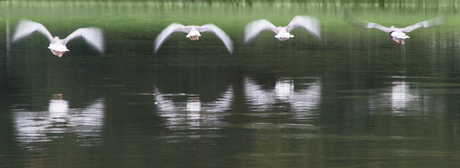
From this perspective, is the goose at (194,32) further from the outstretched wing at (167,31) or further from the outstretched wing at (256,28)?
the outstretched wing at (256,28)

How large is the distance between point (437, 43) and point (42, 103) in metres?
40.4

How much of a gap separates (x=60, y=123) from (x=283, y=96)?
8893 mm

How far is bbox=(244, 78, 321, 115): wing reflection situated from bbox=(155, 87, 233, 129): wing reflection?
96cm

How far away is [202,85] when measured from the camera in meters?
30.6

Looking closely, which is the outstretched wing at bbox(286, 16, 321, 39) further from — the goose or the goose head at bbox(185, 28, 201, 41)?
the goose head at bbox(185, 28, 201, 41)

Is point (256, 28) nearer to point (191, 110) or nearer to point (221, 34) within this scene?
point (221, 34)

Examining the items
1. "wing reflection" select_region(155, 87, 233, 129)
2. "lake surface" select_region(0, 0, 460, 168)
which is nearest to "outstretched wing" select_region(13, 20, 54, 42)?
"lake surface" select_region(0, 0, 460, 168)

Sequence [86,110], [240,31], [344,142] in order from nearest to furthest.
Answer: [344,142] → [86,110] → [240,31]

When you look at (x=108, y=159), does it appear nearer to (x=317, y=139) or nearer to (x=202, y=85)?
(x=317, y=139)

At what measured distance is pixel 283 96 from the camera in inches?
1091

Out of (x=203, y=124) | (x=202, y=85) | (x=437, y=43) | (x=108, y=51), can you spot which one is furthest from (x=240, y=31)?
(x=203, y=124)

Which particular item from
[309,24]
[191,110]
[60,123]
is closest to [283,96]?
[309,24]

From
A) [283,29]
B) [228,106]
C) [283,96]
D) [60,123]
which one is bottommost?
[60,123]

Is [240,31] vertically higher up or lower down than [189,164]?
higher up
